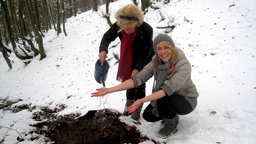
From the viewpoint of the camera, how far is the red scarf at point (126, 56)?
377 centimetres

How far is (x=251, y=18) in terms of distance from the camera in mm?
8102

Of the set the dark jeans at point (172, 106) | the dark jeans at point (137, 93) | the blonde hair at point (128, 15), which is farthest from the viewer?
the dark jeans at point (137, 93)

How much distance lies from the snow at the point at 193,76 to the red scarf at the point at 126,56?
3.23 ft

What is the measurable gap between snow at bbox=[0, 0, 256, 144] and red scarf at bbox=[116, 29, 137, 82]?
986mm

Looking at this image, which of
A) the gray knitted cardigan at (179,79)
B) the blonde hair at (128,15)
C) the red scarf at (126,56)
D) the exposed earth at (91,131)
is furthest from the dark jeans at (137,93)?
the blonde hair at (128,15)

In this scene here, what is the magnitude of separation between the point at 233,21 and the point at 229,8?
1.30 metres

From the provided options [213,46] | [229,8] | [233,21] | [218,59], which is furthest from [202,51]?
[229,8]

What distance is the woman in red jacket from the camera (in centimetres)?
347

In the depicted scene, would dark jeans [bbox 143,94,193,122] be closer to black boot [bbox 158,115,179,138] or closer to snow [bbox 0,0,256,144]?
black boot [bbox 158,115,179,138]

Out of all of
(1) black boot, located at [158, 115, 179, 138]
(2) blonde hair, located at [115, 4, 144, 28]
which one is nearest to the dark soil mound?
(1) black boot, located at [158, 115, 179, 138]

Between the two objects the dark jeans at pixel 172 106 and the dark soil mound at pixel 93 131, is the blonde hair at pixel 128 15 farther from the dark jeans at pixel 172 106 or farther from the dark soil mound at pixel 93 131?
the dark soil mound at pixel 93 131

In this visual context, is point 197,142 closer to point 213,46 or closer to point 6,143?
point 6,143

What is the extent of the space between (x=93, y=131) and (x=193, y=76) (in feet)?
11.4

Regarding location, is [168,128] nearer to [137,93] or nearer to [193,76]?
[137,93]
